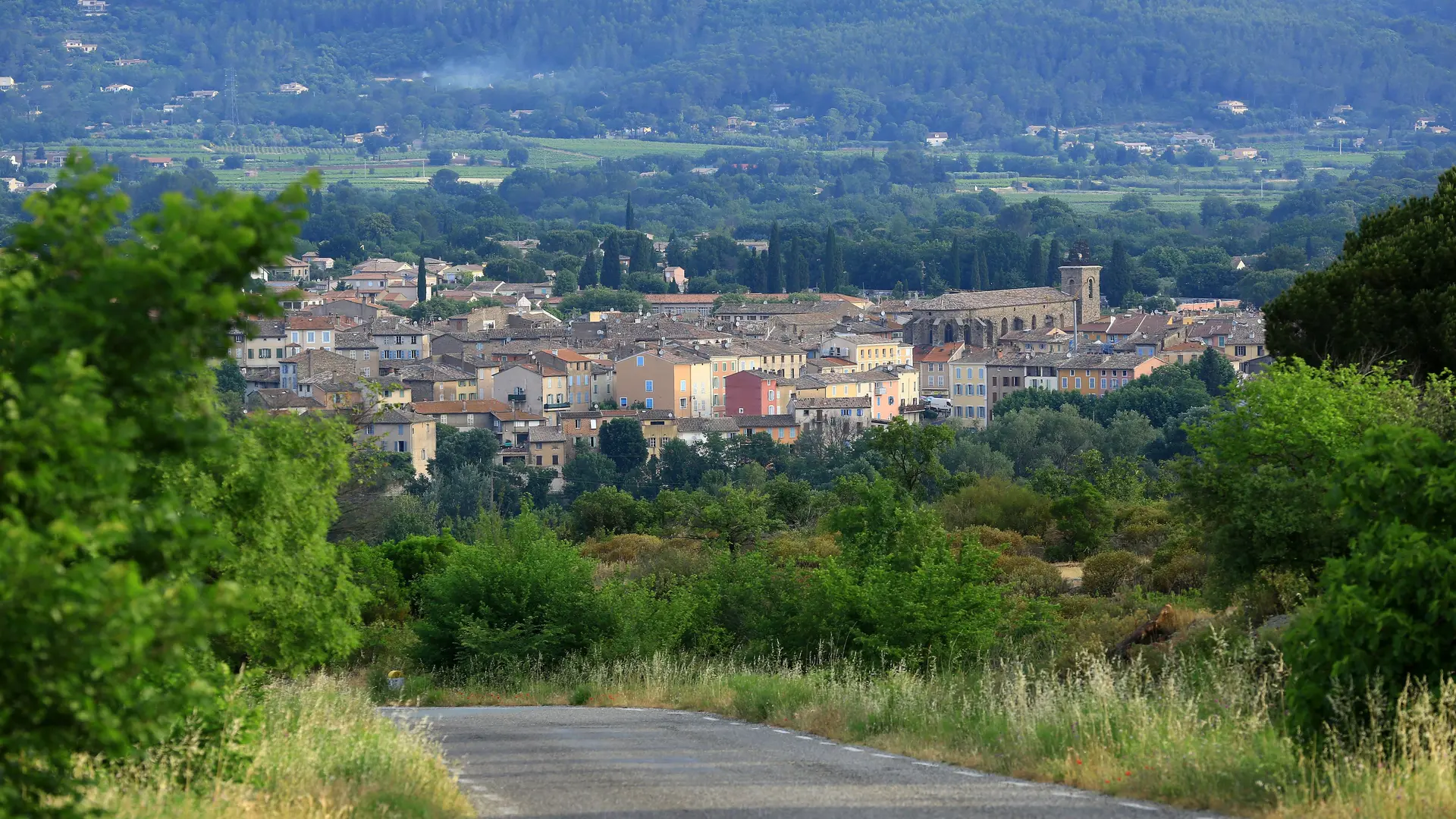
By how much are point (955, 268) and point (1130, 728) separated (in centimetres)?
13666

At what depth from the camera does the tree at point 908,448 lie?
101 ft

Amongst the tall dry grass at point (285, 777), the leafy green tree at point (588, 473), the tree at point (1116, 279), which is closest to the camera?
the tall dry grass at point (285, 777)

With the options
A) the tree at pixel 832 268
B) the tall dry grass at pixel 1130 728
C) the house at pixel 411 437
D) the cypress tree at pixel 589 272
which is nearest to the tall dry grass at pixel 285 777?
the tall dry grass at pixel 1130 728

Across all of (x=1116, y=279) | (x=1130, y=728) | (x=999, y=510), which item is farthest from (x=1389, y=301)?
(x=1116, y=279)

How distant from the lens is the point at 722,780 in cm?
841

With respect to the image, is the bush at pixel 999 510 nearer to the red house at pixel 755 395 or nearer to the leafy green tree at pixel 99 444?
the leafy green tree at pixel 99 444

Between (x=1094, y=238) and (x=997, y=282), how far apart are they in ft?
84.0

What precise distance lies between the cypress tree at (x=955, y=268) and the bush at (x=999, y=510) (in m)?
114

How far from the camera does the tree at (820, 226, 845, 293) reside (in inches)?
5719

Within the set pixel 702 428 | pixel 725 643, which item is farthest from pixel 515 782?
pixel 702 428

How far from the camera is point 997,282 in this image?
14625 cm

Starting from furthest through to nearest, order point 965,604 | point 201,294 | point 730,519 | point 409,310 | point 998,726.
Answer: point 409,310, point 730,519, point 965,604, point 998,726, point 201,294

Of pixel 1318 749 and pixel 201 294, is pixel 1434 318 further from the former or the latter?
pixel 201 294

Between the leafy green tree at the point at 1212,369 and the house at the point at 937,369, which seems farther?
the house at the point at 937,369
